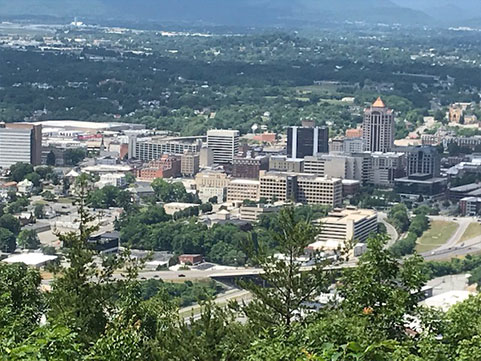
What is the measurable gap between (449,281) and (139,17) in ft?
356

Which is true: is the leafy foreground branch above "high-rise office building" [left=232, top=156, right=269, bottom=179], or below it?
above

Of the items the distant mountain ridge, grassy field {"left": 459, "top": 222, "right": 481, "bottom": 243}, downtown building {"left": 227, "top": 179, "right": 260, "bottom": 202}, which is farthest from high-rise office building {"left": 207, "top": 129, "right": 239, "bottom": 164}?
the distant mountain ridge

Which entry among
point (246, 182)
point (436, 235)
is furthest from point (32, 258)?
point (246, 182)

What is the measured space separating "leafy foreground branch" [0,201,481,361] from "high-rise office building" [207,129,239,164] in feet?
86.7

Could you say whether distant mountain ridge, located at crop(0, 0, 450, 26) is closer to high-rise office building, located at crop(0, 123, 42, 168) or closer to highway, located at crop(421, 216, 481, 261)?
high-rise office building, located at crop(0, 123, 42, 168)

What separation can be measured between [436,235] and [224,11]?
356ft

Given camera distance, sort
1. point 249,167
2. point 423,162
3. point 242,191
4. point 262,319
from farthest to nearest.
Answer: point 423,162 < point 249,167 < point 242,191 < point 262,319

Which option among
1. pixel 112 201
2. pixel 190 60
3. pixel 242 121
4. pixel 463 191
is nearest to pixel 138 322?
pixel 112 201

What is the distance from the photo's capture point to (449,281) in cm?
2278

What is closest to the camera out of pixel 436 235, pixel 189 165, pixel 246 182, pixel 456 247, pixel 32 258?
pixel 32 258

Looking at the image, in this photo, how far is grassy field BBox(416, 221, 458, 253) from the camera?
1062 inches

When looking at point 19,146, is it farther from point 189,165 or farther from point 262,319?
point 262,319

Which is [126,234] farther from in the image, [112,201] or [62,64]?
[62,64]

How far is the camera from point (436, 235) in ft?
92.8
